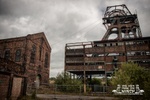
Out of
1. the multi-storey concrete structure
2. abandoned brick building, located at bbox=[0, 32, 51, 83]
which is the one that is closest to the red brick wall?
abandoned brick building, located at bbox=[0, 32, 51, 83]

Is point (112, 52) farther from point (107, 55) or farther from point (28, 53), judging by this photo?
point (28, 53)

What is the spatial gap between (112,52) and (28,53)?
1692cm

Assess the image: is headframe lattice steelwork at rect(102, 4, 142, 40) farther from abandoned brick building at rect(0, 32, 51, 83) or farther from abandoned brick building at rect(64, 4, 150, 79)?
abandoned brick building at rect(0, 32, 51, 83)

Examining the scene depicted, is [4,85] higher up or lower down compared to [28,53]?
lower down

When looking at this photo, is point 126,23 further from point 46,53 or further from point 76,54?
point 46,53

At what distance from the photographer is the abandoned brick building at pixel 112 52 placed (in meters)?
22.5

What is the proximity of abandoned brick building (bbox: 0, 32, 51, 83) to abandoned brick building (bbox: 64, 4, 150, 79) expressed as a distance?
229 inches

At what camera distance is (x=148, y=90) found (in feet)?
28.7

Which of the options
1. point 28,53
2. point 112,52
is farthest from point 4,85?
point 112,52

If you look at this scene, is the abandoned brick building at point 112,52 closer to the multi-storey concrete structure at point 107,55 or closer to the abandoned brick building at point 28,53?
the multi-storey concrete structure at point 107,55

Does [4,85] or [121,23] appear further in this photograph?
[121,23]

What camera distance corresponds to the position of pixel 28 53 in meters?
21.0

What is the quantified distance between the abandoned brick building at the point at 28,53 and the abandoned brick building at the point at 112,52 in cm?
583

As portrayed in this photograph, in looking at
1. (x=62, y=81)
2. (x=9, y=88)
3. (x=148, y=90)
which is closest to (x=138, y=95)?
(x=148, y=90)
